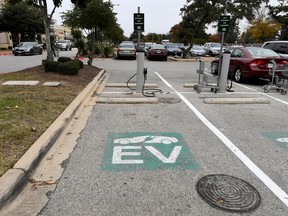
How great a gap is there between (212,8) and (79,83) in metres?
18.3

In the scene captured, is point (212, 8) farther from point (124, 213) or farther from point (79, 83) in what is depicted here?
point (124, 213)

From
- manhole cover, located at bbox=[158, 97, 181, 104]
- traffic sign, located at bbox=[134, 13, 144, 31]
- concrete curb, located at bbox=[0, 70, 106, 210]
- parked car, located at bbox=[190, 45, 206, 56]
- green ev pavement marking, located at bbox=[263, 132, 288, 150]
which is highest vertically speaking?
traffic sign, located at bbox=[134, 13, 144, 31]

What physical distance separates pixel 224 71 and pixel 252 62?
2.34 m

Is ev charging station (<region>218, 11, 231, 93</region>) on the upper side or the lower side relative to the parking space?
upper

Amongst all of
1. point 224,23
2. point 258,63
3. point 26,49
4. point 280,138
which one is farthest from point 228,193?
point 26,49

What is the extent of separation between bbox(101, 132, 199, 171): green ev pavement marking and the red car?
6839mm

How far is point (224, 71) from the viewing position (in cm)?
886

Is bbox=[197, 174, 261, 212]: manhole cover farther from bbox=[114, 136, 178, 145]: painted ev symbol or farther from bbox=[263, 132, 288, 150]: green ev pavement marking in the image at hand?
bbox=[263, 132, 288, 150]: green ev pavement marking

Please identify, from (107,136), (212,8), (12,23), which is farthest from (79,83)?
(12,23)

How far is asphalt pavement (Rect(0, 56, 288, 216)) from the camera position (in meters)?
2.91

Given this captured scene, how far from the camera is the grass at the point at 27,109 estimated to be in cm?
400

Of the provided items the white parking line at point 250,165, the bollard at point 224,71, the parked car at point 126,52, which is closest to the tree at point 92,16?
the parked car at point 126,52

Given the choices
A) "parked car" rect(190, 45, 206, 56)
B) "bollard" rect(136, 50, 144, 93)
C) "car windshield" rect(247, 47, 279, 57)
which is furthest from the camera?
"parked car" rect(190, 45, 206, 56)

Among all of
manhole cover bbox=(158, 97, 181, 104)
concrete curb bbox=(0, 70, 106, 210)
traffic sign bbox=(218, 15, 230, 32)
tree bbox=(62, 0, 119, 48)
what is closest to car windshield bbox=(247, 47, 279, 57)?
traffic sign bbox=(218, 15, 230, 32)
